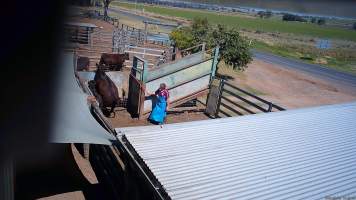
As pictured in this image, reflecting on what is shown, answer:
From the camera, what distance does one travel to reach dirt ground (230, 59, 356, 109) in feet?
59.3

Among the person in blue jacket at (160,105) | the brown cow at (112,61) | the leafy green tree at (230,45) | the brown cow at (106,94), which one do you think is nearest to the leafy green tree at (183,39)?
the leafy green tree at (230,45)

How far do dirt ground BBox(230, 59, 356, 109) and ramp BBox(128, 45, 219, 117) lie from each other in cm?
652

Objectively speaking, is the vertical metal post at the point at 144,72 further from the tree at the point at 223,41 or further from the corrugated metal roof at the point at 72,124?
the tree at the point at 223,41

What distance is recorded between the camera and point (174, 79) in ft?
35.6

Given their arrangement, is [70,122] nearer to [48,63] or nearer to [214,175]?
[48,63]

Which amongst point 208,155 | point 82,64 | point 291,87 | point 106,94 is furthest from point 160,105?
point 291,87

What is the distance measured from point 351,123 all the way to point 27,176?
6.31 metres

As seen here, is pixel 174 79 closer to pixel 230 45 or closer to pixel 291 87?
pixel 230 45

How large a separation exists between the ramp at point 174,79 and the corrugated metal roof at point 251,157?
Answer: 15.3 feet

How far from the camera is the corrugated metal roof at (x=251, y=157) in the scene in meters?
3.79

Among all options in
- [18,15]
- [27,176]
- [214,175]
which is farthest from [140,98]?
[18,15]

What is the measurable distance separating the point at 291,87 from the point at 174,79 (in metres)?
12.9

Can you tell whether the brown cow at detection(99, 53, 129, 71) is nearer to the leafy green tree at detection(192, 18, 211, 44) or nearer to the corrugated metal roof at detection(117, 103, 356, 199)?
the leafy green tree at detection(192, 18, 211, 44)

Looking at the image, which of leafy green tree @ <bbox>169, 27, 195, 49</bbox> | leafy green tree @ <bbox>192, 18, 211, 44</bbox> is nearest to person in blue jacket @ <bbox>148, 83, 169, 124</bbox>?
leafy green tree @ <bbox>192, 18, 211, 44</bbox>
